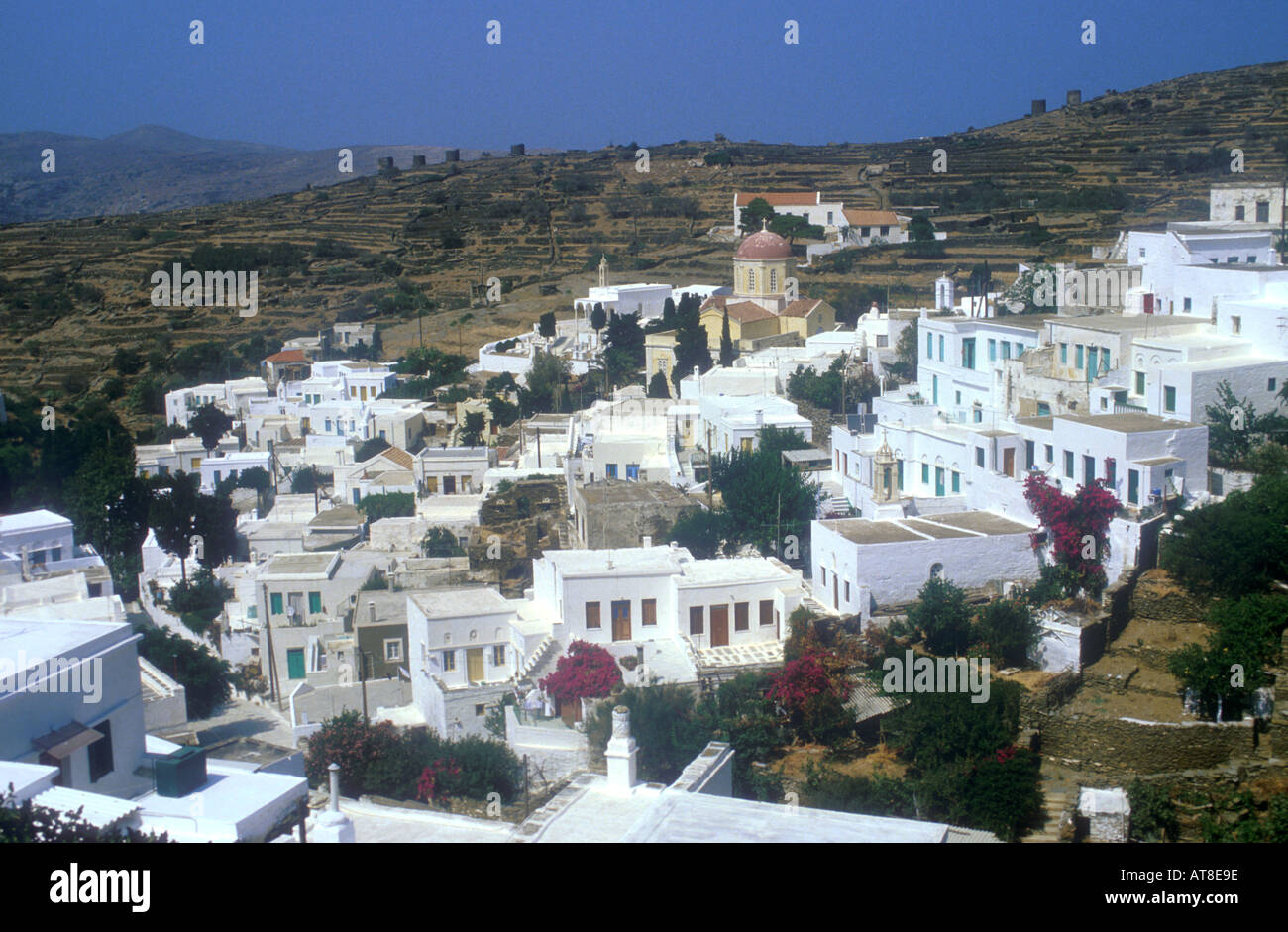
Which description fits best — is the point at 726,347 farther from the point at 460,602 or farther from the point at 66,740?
the point at 66,740

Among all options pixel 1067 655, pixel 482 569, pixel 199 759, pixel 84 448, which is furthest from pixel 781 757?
pixel 84 448

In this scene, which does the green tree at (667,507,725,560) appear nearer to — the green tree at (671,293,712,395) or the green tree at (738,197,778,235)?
the green tree at (671,293,712,395)

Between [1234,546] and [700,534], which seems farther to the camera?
[700,534]

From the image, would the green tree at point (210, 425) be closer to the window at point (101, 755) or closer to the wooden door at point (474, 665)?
the wooden door at point (474, 665)

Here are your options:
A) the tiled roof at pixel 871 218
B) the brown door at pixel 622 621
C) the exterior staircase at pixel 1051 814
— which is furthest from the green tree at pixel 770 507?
the tiled roof at pixel 871 218

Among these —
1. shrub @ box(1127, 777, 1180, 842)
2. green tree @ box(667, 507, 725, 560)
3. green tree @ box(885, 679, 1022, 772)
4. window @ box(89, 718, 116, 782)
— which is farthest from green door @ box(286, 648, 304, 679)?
shrub @ box(1127, 777, 1180, 842)

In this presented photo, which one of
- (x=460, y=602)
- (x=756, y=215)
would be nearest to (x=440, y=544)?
(x=460, y=602)
